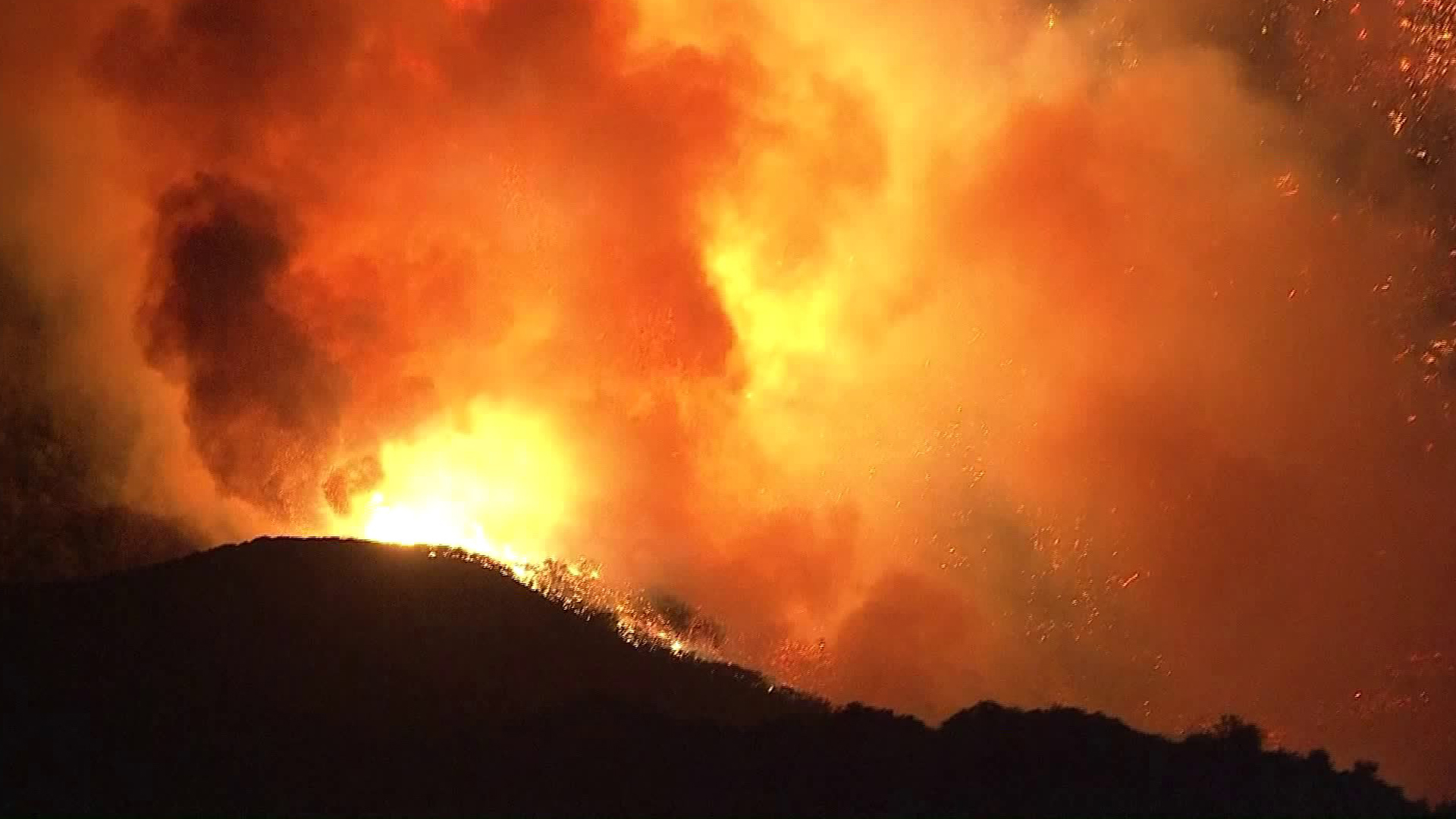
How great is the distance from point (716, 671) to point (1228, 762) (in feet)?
44.8

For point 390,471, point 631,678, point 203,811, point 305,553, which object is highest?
point 390,471

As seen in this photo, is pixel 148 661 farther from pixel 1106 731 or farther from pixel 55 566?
pixel 1106 731

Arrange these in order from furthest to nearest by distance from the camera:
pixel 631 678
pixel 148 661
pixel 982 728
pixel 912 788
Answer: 1. pixel 631 678
2. pixel 982 728
3. pixel 148 661
4. pixel 912 788

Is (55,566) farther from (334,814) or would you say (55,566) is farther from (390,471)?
(334,814)

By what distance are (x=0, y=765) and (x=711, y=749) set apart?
518 inches

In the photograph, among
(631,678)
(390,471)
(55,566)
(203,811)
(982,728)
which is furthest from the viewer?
(55,566)

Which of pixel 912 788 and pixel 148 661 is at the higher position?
pixel 148 661

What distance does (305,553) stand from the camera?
2897cm

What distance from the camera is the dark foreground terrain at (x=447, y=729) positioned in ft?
68.6

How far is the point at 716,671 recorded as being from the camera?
3228cm

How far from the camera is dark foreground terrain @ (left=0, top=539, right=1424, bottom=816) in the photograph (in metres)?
20.9

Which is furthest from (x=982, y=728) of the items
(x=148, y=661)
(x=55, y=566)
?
(x=55, y=566)

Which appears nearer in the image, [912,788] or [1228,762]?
[912,788]

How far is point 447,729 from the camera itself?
936 inches
